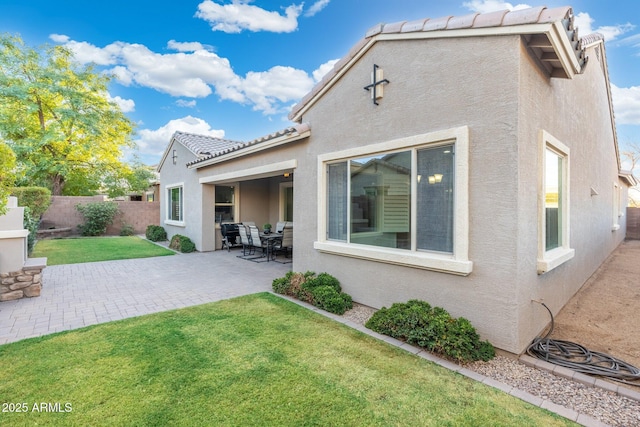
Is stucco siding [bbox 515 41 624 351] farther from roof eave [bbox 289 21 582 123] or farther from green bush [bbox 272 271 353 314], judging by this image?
green bush [bbox 272 271 353 314]

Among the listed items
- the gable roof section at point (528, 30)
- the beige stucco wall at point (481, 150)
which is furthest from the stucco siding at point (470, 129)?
the gable roof section at point (528, 30)

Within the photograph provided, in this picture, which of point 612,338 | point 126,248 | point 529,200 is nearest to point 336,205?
point 529,200

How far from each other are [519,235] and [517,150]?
108 centimetres

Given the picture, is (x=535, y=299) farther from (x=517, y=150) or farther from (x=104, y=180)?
(x=104, y=180)

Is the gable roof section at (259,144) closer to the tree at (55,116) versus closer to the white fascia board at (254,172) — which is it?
the white fascia board at (254,172)

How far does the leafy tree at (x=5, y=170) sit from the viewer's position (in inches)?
211

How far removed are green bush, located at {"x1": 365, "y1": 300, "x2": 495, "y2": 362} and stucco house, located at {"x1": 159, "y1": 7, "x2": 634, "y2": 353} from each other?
0.84ft

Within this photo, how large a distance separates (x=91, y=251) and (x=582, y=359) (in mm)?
15979

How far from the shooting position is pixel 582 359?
4.05m

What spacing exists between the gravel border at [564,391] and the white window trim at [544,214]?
1.50 meters

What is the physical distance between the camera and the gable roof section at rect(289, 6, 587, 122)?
3809 mm

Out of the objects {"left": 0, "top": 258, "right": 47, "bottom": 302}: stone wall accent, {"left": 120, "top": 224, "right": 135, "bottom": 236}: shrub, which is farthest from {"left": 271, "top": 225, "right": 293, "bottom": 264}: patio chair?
{"left": 120, "top": 224, "right": 135, "bottom": 236}: shrub

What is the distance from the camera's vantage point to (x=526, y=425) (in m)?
2.78

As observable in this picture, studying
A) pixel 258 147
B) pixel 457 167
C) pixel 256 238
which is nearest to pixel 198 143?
pixel 256 238
